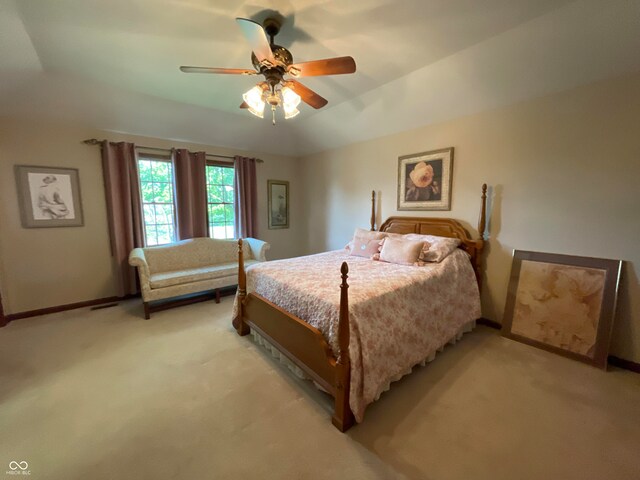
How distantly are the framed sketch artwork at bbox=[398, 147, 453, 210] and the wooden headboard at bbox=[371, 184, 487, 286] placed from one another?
0.63 ft

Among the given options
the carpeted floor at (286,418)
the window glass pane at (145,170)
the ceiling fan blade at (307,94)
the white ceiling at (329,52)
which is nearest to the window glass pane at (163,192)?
the window glass pane at (145,170)

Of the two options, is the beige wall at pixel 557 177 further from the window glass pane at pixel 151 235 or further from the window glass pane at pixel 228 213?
the window glass pane at pixel 151 235

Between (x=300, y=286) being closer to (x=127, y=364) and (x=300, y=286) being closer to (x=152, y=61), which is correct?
(x=127, y=364)

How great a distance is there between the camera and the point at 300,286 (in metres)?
2.19

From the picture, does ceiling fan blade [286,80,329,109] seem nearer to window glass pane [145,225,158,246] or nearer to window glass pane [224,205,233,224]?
window glass pane [224,205,233,224]

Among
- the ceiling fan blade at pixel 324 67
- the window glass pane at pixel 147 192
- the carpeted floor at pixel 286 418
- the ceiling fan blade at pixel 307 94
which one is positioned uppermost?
the ceiling fan blade at pixel 324 67

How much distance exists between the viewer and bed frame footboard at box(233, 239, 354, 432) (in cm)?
161

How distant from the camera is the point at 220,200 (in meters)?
4.75

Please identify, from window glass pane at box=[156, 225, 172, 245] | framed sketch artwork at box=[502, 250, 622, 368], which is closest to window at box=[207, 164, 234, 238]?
window glass pane at box=[156, 225, 172, 245]

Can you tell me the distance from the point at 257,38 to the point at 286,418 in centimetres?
257

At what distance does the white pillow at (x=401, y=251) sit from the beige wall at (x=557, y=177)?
2.72ft

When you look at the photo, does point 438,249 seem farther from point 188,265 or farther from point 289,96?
point 188,265

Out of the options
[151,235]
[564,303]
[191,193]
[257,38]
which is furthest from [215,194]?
[564,303]

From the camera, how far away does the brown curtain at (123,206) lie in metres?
3.67
